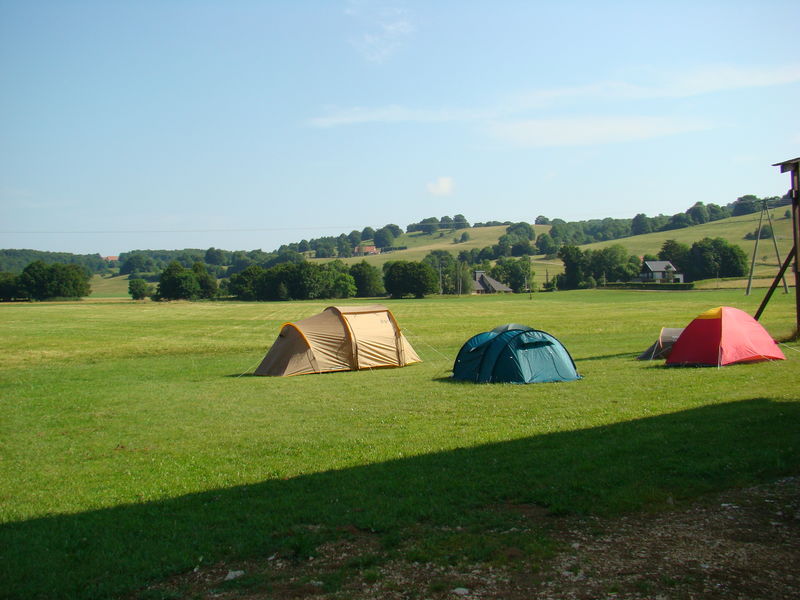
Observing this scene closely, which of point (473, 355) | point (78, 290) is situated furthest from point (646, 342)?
point (78, 290)

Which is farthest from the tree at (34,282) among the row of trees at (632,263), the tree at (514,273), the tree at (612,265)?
the tree at (612,265)

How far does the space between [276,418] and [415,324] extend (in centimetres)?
3964

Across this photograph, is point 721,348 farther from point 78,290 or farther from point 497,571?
point 78,290

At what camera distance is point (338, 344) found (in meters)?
25.5

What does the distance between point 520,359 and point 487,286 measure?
13976cm

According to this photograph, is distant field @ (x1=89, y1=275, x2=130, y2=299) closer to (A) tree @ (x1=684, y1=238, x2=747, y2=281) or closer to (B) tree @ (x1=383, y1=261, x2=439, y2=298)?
(B) tree @ (x1=383, y1=261, x2=439, y2=298)

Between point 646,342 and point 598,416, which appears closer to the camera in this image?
point 598,416

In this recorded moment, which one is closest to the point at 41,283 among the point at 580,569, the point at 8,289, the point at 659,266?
the point at 8,289

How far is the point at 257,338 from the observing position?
1753 inches

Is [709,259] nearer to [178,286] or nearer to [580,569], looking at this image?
[178,286]

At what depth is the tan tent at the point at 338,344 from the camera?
2488cm

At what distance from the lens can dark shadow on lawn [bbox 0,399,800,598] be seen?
6574mm

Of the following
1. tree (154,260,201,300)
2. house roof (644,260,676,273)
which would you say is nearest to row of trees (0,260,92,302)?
tree (154,260,201,300)

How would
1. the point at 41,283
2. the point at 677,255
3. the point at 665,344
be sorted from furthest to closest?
1. the point at 677,255
2. the point at 41,283
3. the point at 665,344
